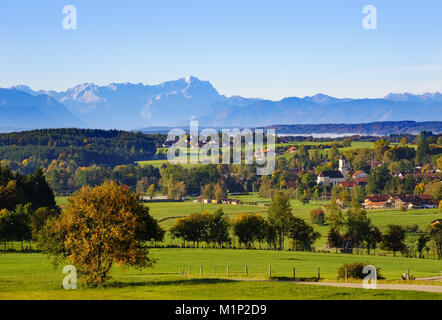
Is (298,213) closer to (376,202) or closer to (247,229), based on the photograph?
(376,202)

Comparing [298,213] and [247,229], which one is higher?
[247,229]

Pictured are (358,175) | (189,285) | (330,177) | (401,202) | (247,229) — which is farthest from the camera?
(358,175)

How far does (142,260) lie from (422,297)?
15.4 metres

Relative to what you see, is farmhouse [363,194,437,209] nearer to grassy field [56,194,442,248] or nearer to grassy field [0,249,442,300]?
grassy field [56,194,442,248]

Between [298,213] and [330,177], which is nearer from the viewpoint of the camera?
[298,213]

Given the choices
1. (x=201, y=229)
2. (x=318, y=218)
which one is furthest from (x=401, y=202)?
(x=201, y=229)

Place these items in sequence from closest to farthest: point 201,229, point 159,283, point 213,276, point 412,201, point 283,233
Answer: point 159,283 → point 213,276 → point 201,229 → point 283,233 → point 412,201

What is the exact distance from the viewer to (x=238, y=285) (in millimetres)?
35438

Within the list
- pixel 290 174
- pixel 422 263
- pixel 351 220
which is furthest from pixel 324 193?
pixel 422 263

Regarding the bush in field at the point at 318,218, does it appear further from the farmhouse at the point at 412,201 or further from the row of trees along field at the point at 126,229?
the farmhouse at the point at 412,201

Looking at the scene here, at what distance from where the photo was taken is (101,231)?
36125 millimetres

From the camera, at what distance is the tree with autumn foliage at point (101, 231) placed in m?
36.1

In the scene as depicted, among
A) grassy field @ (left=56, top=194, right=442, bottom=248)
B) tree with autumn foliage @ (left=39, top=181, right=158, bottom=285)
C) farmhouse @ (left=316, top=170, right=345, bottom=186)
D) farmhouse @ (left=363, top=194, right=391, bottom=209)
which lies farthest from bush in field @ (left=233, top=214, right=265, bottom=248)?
farmhouse @ (left=316, top=170, right=345, bottom=186)
